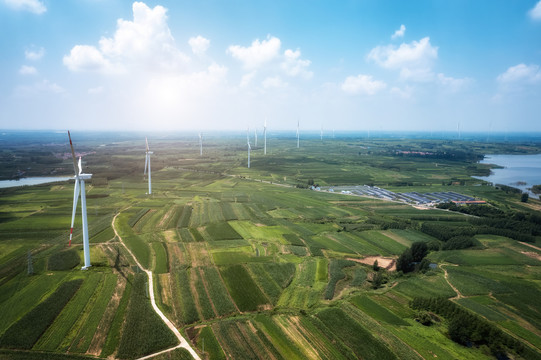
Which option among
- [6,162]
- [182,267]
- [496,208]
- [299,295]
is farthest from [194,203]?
[6,162]

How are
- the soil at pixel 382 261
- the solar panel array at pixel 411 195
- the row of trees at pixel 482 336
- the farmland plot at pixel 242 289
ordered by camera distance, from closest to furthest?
1. the row of trees at pixel 482 336
2. the farmland plot at pixel 242 289
3. the soil at pixel 382 261
4. the solar panel array at pixel 411 195

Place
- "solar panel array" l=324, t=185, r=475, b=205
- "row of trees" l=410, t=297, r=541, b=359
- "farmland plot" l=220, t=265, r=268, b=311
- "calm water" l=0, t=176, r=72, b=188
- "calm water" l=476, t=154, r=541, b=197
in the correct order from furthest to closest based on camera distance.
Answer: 1. "calm water" l=476, t=154, r=541, b=197
2. "calm water" l=0, t=176, r=72, b=188
3. "solar panel array" l=324, t=185, r=475, b=205
4. "farmland plot" l=220, t=265, r=268, b=311
5. "row of trees" l=410, t=297, r=541, b=359

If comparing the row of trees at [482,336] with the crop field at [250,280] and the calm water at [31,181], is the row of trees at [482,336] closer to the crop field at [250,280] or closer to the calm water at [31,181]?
the crop field at [250,280]

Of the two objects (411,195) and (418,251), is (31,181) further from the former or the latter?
(411,195)

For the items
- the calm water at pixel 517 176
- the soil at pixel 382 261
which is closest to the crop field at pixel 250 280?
the soil at pixel 382 261

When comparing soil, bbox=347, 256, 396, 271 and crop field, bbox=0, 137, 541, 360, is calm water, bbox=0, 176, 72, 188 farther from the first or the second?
soil, bbox=347, 256, 396, 271

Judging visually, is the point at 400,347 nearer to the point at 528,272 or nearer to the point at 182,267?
the point at 182,267

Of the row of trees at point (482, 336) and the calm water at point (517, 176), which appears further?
the calm water at point (517, 176)

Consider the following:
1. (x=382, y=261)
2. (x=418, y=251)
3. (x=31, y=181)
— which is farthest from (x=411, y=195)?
(x=31, y=181)

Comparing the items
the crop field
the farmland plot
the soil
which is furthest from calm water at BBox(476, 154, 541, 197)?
the farmland plot
